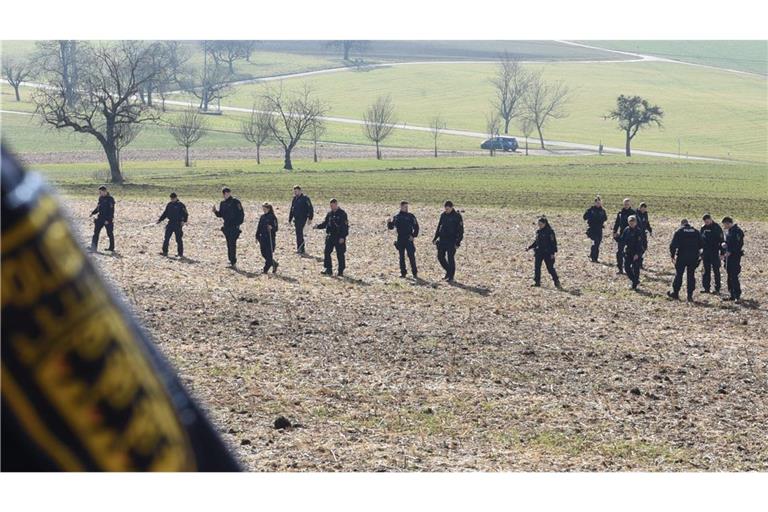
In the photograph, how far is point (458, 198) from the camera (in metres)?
48.0

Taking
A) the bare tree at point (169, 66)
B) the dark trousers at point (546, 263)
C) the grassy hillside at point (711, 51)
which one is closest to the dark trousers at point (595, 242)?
the dark trousers at point (546, 263)

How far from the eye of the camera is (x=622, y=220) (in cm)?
2556

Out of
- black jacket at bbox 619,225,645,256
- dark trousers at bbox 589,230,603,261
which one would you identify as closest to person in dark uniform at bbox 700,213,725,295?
black jacket at bbox 619,225,645,256

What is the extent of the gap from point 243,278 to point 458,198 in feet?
82.5

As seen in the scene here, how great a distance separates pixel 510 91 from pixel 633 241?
10059 centimetres

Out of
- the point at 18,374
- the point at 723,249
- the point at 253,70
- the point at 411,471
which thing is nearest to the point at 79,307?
the point at 18,374

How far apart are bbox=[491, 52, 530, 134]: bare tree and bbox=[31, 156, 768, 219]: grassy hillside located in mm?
30800

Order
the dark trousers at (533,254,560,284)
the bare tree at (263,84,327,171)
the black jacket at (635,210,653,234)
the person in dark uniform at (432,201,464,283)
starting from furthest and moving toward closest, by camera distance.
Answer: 1. the bare tree at (263,84,327,171)
2. the black jacket at (635,210,653,234)
3. the person in dark uniform at (432,201,464,283)
4. the dark trousers at (533,254,560,284)

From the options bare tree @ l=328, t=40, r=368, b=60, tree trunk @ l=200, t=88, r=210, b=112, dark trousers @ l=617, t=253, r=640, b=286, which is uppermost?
bare tree @ l=328, t=40, r=368, b=60

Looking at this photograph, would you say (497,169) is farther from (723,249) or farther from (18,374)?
(18,374)

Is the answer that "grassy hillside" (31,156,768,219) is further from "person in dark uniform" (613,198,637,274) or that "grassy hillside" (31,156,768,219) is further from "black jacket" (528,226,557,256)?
"black jacket" (528,226,557,256)

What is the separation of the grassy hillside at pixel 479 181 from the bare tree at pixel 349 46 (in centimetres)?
7063

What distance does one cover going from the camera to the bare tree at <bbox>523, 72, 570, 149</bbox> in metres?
118

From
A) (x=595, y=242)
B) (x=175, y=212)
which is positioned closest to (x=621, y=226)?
(x=595, y=242)
